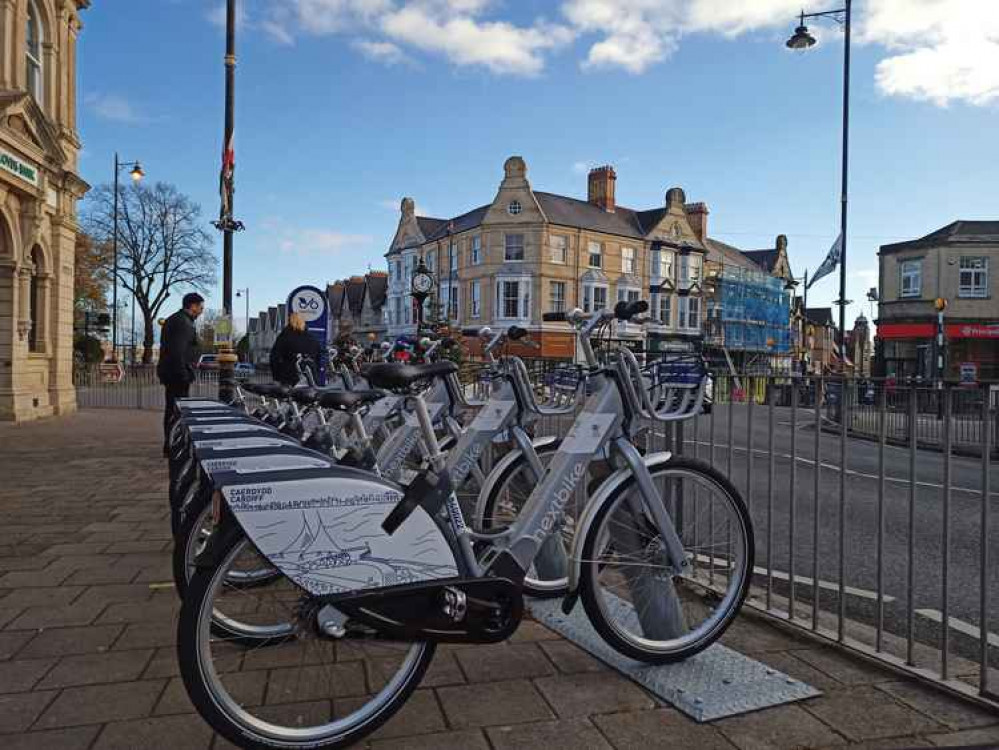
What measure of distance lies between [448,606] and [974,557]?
4559mm

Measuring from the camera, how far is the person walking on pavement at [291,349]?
918cm

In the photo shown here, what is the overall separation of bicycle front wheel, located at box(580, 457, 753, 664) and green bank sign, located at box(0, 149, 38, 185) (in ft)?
50.2

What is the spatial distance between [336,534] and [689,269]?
56481 millimetres

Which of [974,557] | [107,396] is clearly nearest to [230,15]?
[974,557]

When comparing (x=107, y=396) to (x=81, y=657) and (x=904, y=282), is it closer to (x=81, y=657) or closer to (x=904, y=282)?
(x=81, y=657)

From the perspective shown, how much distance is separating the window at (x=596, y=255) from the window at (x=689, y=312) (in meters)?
7.43

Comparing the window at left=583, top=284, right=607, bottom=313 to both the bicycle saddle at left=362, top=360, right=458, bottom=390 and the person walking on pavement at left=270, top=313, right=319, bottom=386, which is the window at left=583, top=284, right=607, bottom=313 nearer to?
the person walking on pavement at left=270, top=313, right=319, bottom=386

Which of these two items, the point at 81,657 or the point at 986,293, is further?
the point at 986,293

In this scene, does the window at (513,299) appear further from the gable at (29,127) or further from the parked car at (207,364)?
the gable at (29,127)

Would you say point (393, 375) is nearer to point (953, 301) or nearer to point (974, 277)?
point (953, 301)

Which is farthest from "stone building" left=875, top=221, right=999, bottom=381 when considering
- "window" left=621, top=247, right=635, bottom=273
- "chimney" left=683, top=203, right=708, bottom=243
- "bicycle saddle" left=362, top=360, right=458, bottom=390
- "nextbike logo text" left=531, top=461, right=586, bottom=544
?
"bicycle saddle" left=362, top=360, right=458, bottom=390

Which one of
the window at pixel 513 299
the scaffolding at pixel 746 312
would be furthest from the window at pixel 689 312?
the window at pixel 513 299

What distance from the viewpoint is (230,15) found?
1289cm

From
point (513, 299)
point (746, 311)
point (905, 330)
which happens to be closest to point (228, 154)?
point (905, 330)
